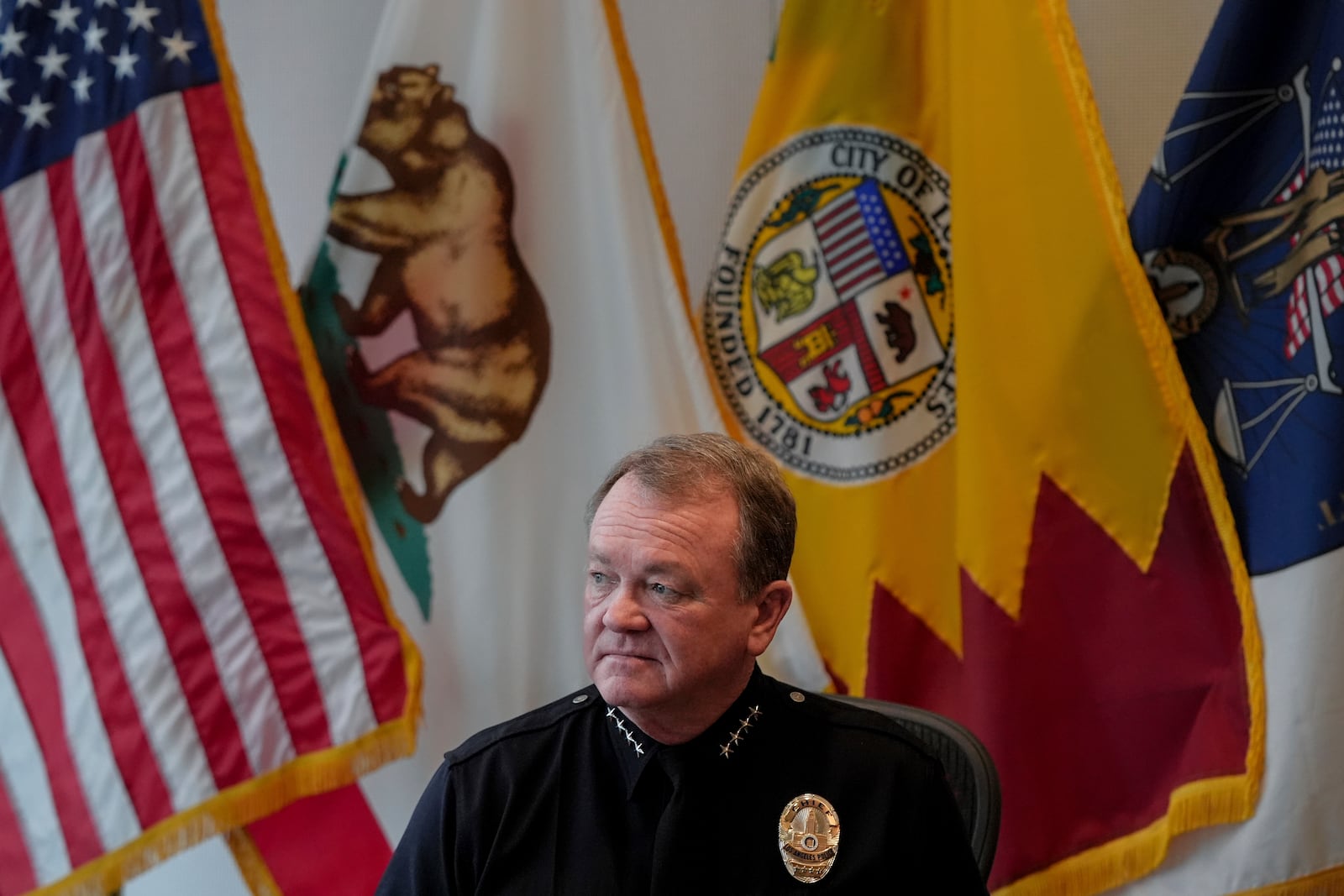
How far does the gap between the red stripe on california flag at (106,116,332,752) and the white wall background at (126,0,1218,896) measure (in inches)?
13.4

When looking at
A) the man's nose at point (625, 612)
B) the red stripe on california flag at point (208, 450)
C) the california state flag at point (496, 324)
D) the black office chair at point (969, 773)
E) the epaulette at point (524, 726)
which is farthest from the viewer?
the california state flag at point (496, 324)

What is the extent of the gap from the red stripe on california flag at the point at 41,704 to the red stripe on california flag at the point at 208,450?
0.79 feet

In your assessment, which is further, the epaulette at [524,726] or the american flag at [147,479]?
the american flag at [147,479]

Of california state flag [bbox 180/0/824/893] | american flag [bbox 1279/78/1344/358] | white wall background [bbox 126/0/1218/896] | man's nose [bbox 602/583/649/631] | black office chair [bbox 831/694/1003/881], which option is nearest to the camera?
man's nose [bbox 602/583/649/631]

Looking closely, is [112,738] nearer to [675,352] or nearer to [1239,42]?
[675,352]

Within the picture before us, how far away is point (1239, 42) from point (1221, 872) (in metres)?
1.42

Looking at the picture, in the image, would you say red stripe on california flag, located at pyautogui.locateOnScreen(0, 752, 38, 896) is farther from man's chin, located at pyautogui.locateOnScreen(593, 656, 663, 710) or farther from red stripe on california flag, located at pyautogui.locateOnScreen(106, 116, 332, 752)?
man's chin, located at pyautogui.locateOnScreen(593, 656, 663, 710)

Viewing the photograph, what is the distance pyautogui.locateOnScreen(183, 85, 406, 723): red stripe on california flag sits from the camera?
2.04 metres

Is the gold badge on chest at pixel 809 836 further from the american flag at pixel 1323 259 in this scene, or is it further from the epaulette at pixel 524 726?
the american flag at pixel 1323 259

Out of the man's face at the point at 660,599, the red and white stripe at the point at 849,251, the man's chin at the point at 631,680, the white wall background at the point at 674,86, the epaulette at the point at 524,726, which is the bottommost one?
the epaulette at the point at 524,726

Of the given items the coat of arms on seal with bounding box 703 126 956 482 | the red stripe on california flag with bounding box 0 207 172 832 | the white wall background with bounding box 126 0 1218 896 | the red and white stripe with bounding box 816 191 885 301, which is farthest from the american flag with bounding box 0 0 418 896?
the red and white stripe with bounding box 816 191 885 301

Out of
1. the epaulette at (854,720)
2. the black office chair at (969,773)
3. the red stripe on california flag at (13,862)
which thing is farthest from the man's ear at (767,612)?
the red stripe on california flag at (13,862)

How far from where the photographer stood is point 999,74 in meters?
2.09

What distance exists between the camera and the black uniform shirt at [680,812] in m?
1.30
